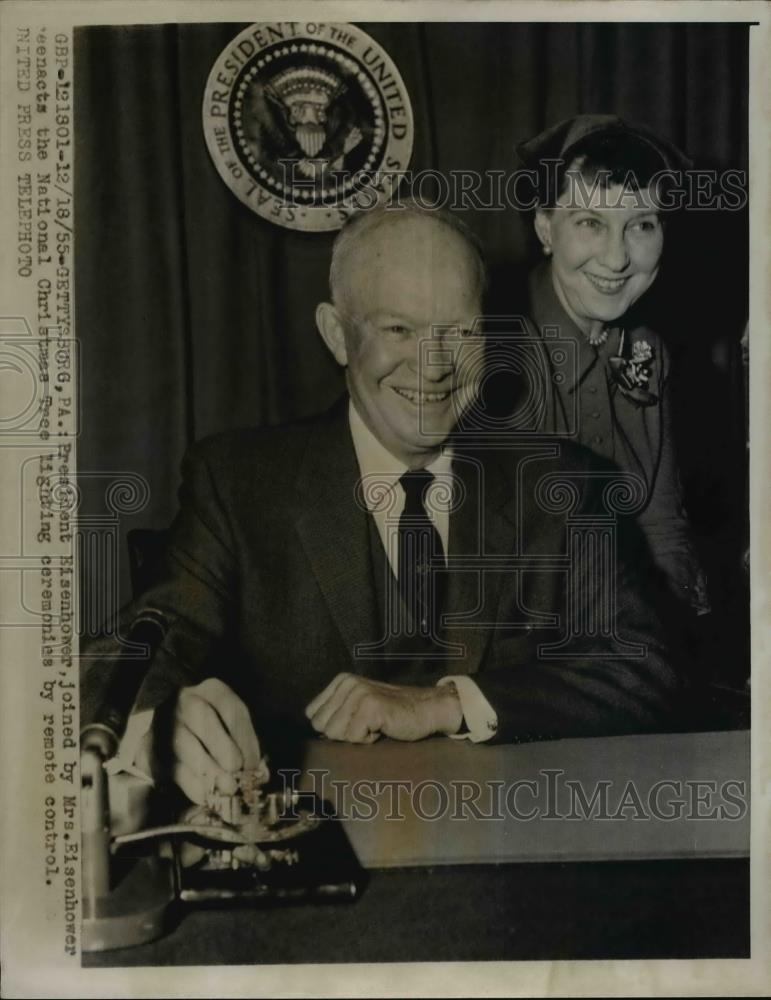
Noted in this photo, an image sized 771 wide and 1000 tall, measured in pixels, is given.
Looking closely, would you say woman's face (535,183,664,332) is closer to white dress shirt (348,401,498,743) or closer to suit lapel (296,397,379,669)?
white dress shirt (348,401,498,743)

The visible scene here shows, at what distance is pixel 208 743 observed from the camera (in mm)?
2117

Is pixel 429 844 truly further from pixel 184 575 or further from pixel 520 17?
pixel 520 17

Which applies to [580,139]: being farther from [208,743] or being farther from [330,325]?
[208,743]

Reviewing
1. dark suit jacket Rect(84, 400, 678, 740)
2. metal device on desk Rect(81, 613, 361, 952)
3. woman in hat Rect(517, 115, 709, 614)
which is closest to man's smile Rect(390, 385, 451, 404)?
dark suit jacket Rect(84, 400, 678, 740)

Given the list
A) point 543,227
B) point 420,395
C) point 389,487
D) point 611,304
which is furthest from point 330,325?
point 611,304

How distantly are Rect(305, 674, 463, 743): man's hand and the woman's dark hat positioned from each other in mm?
1115

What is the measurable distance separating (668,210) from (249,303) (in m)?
0.89

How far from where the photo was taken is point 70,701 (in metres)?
2.16

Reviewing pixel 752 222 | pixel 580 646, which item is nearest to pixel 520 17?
pixel 752 222

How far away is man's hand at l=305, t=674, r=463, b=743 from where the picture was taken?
213 cm

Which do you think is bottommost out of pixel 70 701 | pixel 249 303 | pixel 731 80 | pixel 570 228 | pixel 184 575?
pixel 70 701

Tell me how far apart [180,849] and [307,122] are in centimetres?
150

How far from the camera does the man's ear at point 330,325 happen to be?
84.5 inches

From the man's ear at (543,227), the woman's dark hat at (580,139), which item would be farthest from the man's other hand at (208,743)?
the woman's dark hat at (580,139)
